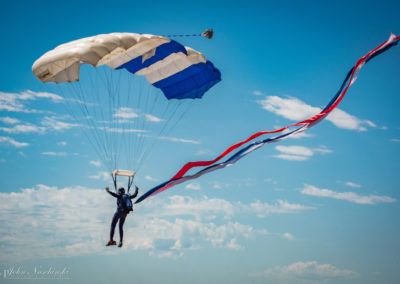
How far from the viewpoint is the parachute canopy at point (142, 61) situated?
15500mm

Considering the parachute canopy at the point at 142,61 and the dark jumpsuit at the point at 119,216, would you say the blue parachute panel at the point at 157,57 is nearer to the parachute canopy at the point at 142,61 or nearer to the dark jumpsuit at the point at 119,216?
the parachute canopy at the point at 142,61

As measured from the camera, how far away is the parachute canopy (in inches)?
610

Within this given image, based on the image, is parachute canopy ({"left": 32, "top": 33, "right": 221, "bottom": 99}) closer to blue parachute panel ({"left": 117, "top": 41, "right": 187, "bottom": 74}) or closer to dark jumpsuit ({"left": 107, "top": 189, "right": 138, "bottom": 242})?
blue parachute panel ({"left": 117, "top": 41, "right": 187, "bottom": 74})

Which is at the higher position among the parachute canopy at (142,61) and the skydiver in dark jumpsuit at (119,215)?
the parachute canopy at (142,61)

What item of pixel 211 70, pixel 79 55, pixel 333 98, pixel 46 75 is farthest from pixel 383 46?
pixel 46 75

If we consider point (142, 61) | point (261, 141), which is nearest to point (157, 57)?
point (142, 61)

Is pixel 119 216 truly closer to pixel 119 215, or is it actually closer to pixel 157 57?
pixel 119 215

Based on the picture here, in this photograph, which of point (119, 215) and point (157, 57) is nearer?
point (119, 215)

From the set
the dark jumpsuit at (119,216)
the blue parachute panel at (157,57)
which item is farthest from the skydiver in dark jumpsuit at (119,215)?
the blue parachute panel at (157,57)

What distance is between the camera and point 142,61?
56.9 feet

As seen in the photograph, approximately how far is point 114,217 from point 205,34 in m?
7.00

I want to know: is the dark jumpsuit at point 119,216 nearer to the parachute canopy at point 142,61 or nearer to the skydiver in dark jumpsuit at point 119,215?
the skydiver in dark jumpsuit at point 119,215

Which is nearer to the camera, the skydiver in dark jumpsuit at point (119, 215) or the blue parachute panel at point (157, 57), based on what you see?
the skydiver in dark jumpsuit at point (119, 215)

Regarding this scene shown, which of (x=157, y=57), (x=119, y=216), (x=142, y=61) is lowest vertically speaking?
(x=119, y=216)
